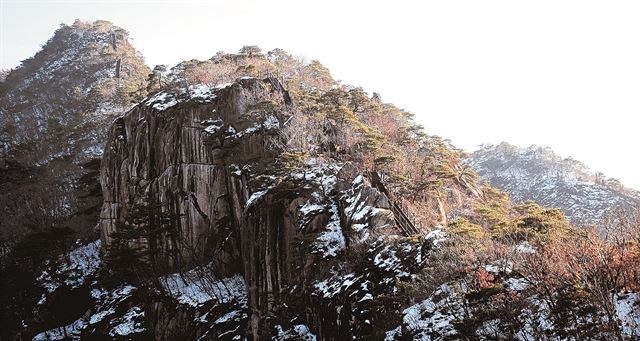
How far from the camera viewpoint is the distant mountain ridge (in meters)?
53.1

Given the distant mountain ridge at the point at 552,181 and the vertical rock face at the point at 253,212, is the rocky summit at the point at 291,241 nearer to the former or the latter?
the vertical rock face at the point at 253,212

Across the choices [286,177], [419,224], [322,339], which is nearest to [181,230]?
[286,177]

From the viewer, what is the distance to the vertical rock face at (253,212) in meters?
19.7

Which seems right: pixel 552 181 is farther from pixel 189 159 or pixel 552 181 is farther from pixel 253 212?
pixel 189 159

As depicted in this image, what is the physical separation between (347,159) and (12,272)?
Result: 26.6 meters

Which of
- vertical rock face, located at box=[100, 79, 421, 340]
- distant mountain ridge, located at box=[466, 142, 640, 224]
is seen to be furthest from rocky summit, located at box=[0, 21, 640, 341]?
distant mountain ridge, located at box=[466, 142, 640, 224]

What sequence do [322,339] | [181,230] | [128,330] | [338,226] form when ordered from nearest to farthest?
[322,339] < [338,226] < [128,330] < [181,230]

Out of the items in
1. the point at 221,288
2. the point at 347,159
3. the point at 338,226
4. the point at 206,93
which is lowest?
the point at 221,288

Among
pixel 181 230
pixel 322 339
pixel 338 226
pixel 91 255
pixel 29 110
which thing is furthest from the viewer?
pixel 29 110

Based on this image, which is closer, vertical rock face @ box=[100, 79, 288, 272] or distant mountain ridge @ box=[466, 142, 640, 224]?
vertical rock face @ box=[100, 79, 288, 272]

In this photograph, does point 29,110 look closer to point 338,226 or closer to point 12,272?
point 12,272

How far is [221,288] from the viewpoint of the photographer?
27406 mm

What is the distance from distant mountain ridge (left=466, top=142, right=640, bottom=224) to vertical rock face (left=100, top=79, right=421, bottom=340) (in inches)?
1291

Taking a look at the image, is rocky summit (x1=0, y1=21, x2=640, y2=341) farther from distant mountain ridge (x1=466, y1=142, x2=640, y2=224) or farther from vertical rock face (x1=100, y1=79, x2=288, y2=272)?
distant mountain ridge (x1=466, y1=142, x2=640, y2=224)
